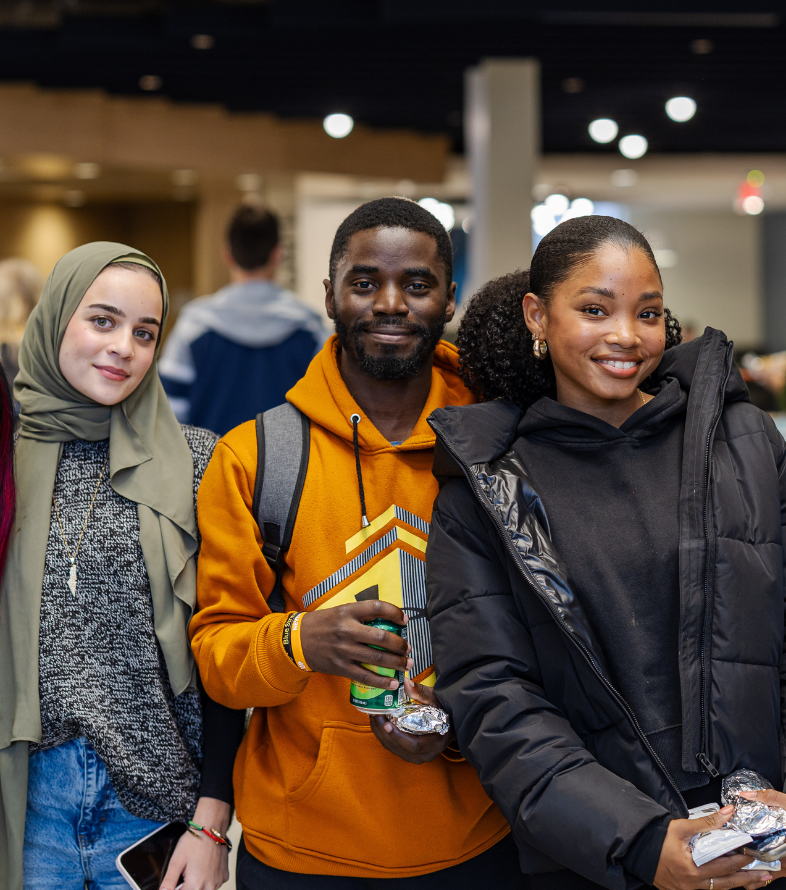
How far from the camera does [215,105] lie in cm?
952

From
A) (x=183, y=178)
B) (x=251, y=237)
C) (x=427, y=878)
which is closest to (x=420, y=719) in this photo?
(x=427, y=878)

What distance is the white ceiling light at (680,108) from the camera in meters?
9.27

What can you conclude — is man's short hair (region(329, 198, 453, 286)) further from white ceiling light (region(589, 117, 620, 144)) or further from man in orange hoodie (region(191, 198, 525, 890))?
white ceiling light (region(589, 117, 620, 144))

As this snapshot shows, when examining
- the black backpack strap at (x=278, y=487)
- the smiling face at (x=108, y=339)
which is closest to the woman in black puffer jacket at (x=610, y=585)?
the black backpack strap at (x=278, y=487)

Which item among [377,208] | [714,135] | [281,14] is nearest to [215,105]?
[281,14]

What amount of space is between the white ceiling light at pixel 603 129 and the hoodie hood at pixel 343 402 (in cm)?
955

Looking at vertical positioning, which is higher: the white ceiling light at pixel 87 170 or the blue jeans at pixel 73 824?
the white ceiling light at pixel 87 170

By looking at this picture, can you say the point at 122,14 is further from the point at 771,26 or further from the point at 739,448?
the point at 739,448

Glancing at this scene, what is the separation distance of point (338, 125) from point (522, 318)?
8.91 meters

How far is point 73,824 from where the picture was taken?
158cm

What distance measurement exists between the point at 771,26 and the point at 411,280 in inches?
262

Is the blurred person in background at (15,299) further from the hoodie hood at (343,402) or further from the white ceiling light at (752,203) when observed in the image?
the white ceiling light at (752,203)

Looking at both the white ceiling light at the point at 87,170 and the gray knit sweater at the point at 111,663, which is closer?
the gray knit sweater at the point at 111,663

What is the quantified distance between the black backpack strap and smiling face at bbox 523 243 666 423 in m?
0.47
